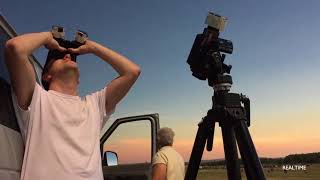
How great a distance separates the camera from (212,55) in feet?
13.3

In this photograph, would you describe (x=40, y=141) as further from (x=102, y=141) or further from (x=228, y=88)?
(x=102, y=141)

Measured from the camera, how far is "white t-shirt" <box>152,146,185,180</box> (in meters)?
5.39

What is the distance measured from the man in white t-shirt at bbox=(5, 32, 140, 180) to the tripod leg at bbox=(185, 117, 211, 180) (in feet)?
4.02

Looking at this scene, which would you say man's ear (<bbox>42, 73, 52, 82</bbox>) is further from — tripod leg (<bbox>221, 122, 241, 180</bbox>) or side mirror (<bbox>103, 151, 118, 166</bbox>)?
side mirror (<bbox>103, 151, 118, 166</bbox>)

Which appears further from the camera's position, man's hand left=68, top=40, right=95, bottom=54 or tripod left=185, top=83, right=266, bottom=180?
tripod left=185, top=83, right=266, bottom=180

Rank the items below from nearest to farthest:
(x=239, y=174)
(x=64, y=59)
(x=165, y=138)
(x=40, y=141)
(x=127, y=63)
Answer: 1. (x=40, y=141)
2. (x=64, y=59)
3. (x=127, y=63)
4. (x=239, y=174)
5. (x=165, y=138)

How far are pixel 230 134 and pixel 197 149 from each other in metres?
0.38

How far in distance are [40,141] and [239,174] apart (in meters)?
1.84

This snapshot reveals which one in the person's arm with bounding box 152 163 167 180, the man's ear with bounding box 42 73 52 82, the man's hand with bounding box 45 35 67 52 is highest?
the man's hand with bounding box 45 35 67 52

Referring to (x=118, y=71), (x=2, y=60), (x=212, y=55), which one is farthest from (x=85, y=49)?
(x=212, y=55)

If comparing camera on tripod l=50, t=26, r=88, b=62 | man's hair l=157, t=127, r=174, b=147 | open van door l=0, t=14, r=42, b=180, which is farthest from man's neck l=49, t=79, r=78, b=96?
man's hair l=157, t=127, r=174, b=147

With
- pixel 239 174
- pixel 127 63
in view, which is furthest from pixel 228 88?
pixel 127 63

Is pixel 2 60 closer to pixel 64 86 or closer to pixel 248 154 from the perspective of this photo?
pixel 64 86

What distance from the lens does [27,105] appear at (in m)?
2.76
